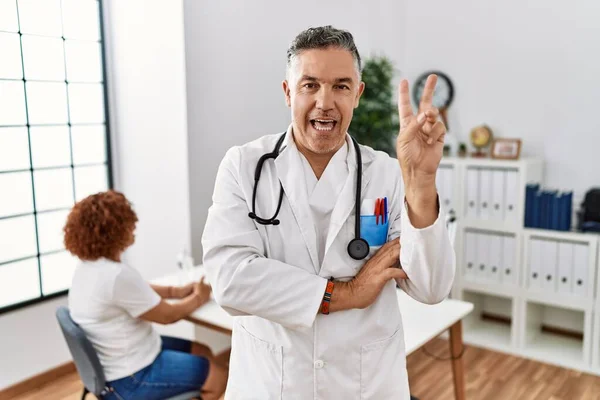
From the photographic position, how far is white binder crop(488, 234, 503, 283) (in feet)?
13.3

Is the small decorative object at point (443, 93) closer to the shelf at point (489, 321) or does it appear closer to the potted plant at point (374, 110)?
the potted plant at point (374, 110)

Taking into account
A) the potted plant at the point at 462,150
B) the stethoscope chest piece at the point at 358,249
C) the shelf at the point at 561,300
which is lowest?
the shelf at the point at 561,300

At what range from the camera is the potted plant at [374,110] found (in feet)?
13.2

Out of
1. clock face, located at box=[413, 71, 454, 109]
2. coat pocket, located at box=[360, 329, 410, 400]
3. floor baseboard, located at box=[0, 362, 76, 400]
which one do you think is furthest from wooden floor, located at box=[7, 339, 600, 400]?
coat pocket, located at box=[360, 329, 410, 400]

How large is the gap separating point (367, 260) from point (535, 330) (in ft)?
10.8

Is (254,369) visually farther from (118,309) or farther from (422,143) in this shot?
(118,309)

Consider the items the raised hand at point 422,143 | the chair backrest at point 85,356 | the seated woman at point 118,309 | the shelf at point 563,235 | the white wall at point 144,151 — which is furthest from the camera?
the shelf at point 563,235

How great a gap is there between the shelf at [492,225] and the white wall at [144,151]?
202 centimetres

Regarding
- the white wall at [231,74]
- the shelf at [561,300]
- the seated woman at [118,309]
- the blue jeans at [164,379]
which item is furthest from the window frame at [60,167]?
the shelf at [561,300]

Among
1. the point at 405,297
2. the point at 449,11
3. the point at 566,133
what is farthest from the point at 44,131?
the point at 566,133

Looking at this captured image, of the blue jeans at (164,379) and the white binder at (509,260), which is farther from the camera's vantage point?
the white binder at (509,260)

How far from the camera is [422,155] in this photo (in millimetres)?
1193

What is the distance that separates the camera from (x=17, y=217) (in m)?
3.41

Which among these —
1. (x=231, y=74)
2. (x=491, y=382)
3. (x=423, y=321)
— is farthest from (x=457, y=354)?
(x=231, y=74)
